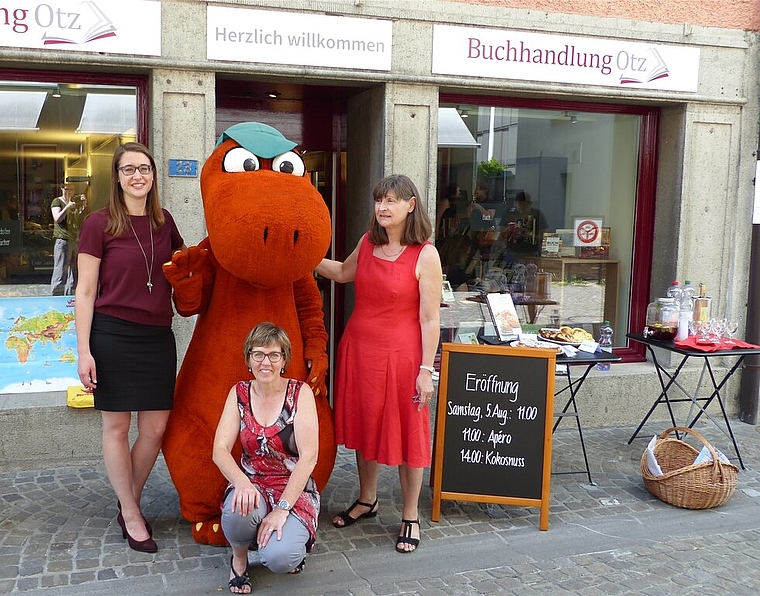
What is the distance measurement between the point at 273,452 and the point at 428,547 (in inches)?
45.7

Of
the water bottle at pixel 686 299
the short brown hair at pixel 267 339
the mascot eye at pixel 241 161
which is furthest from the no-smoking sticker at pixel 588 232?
the short brown hair at pixel 267 339

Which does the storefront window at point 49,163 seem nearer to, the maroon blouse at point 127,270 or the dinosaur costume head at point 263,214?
the maroon blouse at point 127,270

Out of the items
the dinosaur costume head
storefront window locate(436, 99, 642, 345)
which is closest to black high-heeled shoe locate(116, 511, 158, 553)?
the dinosaur costume head

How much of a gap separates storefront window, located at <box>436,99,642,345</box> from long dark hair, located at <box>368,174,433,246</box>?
2.29m

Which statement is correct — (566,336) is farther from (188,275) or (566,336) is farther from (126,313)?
(126,313)

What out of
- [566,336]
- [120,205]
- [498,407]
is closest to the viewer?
[120,205]

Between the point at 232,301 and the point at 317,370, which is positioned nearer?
the point at 232,301

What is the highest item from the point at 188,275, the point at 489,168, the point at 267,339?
the point at 489,168

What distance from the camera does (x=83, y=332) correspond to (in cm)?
388

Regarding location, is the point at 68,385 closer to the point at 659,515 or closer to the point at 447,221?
the point at 447,221

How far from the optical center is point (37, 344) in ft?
18.4

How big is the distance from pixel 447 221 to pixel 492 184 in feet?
1.81

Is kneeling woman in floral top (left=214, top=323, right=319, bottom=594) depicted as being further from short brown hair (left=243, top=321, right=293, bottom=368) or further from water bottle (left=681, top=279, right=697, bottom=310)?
water bottle (left=681, top=279, right=697, bottom=310)

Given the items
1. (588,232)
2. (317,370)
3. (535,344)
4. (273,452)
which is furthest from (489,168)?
(273,452)
